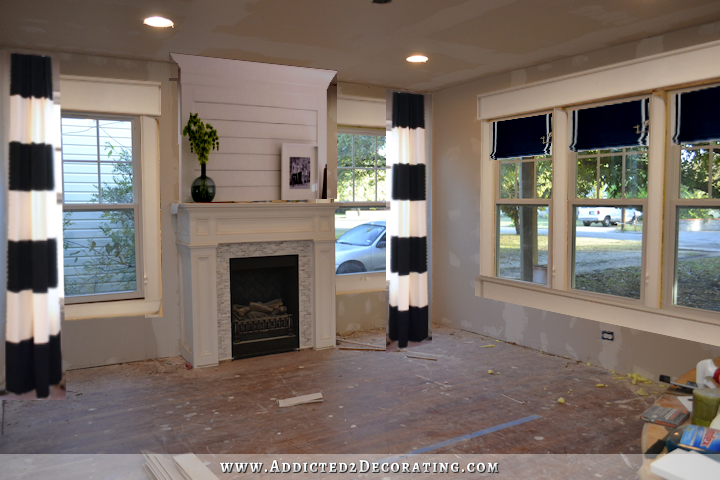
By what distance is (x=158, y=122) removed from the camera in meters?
4.58

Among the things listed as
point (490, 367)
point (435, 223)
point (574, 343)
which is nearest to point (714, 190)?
point (574, 343)

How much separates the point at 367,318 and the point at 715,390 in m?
4.01

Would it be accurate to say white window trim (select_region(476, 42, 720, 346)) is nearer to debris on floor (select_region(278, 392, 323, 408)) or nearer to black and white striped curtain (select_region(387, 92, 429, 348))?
black and white striped curtain (select_region(387, 92, 429, 348))

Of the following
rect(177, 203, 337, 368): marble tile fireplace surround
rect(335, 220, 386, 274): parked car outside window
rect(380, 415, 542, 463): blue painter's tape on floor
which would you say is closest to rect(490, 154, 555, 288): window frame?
rect(335, 220, 386, 274): parked car outside window

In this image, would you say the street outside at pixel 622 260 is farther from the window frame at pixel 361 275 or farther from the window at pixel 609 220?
the window frame at pixel 361 275

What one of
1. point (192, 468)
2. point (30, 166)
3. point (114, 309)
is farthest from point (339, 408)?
point (30, 166)

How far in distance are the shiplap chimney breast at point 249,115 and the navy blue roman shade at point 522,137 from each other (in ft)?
5.36

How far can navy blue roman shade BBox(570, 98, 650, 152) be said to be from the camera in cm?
396

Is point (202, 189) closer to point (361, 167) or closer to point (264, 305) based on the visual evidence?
point (264, 305)

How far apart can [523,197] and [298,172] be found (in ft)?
6.84

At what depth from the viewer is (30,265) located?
4.02 metres

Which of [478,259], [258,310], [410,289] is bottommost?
[258,310]

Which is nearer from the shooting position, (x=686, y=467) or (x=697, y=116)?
(x=686, y=467)

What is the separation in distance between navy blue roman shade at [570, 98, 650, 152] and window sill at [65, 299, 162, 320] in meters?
3.76
